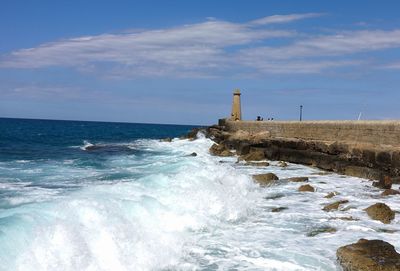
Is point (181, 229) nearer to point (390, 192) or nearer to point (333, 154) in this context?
point (390, 192)

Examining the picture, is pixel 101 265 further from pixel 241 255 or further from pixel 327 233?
pixel 327 233

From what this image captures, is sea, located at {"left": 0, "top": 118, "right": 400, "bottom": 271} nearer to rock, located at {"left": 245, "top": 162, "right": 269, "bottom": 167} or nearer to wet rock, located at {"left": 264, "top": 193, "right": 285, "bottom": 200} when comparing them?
wet rock, located at {"left": 264, "top": 193, "right": 285, "bottom": 200}

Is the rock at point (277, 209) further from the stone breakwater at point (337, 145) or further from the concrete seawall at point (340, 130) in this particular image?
the concrete seawall at point (340, 130)

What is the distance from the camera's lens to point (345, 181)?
42.1 ft

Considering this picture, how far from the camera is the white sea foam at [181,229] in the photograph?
5566 mm

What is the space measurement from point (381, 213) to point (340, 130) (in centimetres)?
906

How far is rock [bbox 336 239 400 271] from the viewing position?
5.24 meters

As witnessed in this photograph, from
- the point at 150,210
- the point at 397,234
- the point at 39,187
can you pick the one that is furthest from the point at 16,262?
the point at 39,187

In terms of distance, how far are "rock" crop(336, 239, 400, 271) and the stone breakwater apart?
21.0 feet

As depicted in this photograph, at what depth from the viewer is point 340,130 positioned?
1684 centimetres

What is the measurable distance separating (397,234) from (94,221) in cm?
429

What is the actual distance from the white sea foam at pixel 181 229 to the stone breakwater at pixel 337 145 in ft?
8.01

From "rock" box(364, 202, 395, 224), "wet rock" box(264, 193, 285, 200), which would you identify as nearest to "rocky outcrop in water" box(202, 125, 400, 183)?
"wet rock" box(264, 193, 285, 200)

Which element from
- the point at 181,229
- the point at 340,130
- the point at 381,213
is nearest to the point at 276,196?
the point at 381,213
